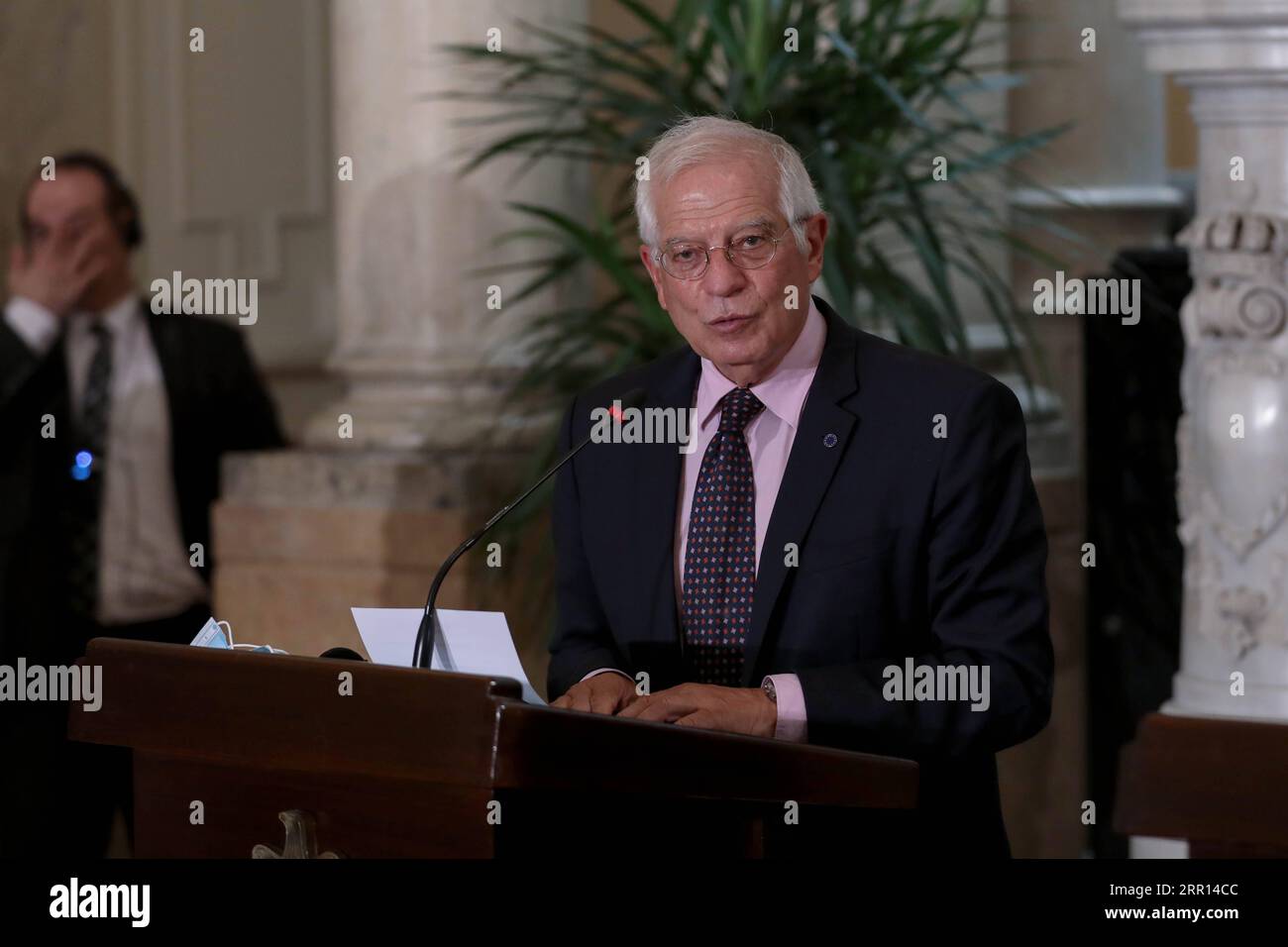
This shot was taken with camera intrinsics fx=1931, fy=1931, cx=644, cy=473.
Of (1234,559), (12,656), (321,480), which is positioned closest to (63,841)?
(12,656)

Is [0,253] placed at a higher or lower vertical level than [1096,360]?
higher

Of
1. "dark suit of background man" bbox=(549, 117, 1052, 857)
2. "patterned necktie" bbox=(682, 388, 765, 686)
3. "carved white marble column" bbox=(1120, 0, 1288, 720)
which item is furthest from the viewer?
"carved white marble column" bbox=(1120, 0, 1288, 720)

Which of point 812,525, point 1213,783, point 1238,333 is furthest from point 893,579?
point 1238,333

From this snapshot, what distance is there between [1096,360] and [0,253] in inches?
144

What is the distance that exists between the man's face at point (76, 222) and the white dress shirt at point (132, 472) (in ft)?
0.30

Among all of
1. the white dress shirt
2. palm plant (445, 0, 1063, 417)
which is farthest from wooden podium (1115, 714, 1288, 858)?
the white dress shirt

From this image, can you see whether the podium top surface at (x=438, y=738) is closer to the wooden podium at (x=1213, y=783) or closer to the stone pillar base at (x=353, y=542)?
the wooden podium at (x=1213, y=783)

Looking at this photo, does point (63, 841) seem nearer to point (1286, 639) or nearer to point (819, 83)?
point (819, 83)

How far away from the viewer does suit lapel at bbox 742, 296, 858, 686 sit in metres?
2.24

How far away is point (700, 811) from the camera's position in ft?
6.11

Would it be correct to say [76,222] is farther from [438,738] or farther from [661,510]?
[438,738]

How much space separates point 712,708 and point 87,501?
2.27 m

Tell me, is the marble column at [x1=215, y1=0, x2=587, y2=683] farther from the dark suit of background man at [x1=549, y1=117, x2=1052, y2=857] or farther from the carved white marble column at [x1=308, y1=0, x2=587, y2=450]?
the dark suit of background man at [x1=549, y1=117, x2=1052, y2=857]

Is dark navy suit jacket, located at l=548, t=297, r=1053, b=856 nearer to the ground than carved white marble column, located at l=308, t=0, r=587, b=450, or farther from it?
nearer to the ground
